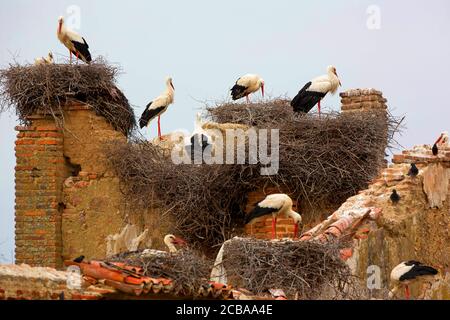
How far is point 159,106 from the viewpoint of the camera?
18766 mm

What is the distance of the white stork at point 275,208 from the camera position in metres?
16.0

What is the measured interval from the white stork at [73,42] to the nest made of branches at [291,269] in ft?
16.7

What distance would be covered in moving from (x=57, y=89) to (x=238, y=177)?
2.13m

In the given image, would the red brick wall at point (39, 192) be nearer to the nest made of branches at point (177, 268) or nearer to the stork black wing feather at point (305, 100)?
the stork black wing feather at point (305, 100)

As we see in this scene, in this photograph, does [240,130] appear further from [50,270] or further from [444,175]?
[50,270]

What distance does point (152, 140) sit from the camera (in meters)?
18.6

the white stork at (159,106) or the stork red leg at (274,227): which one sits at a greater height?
the white stork at (159,106)

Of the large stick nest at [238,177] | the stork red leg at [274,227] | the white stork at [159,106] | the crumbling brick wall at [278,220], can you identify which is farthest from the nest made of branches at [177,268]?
the white stork at [159,106]

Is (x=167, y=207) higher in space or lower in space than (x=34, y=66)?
lower

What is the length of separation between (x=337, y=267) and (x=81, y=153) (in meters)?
4.65

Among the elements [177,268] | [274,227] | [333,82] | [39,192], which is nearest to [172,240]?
[274,227]

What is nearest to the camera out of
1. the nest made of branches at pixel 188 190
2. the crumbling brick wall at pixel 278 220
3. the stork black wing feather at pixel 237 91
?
the crumbling brick wall at pixel 278 220

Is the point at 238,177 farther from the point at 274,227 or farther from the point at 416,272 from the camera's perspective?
the point at 416,272
